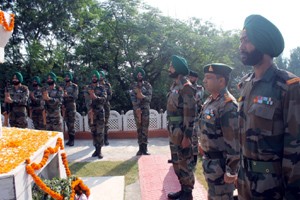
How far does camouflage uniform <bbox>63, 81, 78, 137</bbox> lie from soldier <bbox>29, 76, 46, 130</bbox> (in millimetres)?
597

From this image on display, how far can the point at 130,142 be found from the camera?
7949 mm

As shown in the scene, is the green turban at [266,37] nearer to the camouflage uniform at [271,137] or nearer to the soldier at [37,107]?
the camouflage uniform at [271,137]

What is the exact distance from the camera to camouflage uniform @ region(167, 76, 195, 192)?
3730 millimetres

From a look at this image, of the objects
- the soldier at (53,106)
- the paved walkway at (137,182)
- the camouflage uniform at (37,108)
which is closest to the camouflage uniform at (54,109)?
the soldier at (53,106)

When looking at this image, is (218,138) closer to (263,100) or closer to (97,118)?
(263,100)

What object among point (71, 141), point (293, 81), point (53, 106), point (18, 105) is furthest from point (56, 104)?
point (293, 81)

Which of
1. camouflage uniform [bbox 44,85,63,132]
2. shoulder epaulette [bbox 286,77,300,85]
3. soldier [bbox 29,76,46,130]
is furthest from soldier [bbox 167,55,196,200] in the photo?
soldier [bbox 29,76,46,130]

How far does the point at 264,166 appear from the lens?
1941mm

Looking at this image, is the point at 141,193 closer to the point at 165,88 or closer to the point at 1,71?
the point at 165,88

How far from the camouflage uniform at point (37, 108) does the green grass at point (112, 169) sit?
98.0 inches

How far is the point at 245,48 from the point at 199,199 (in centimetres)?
276

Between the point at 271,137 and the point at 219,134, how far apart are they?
3.22 feet

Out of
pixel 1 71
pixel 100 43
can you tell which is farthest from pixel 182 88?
pixel 1 71

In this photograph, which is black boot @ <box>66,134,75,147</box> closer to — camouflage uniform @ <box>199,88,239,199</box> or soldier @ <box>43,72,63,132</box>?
soldier @ <box>43,72,63,132</box>
